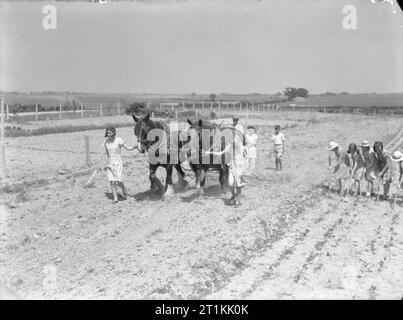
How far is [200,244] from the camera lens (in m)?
7.14

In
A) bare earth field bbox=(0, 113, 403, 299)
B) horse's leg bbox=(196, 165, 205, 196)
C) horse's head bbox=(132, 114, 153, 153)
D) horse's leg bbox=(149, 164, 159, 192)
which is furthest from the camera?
horse's leg bbox=(196, 165, 205, 196)

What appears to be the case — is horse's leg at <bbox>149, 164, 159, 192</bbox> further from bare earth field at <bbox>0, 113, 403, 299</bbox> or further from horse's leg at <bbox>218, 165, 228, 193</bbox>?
horse's leg at <bbox>218, 165, 228, 193</bbox>

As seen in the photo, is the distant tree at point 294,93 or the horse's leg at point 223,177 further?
the distant tree at point 294,93

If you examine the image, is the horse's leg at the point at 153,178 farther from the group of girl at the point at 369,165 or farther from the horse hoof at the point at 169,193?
the group of girl at the point at 369,165

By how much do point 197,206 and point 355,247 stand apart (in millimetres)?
3357

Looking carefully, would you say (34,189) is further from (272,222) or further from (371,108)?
(371,108)

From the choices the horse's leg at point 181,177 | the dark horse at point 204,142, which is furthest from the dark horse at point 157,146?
the horse's leg at point 181,177

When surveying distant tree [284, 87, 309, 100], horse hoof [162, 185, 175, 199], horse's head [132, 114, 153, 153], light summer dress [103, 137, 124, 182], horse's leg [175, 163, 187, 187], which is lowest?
horse hoof [162, 185, 175, 199]

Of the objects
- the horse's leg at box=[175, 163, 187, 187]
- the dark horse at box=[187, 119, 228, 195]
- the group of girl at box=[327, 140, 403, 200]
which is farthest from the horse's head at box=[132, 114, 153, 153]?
the group of girl at box=[327, 140, 403, 200]

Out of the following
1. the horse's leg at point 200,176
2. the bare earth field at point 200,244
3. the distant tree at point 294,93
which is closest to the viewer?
the bare earth field at point 200,244

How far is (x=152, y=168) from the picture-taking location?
32.8 feet

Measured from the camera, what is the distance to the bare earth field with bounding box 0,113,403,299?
5.64 meters

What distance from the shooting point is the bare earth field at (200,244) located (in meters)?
5.64

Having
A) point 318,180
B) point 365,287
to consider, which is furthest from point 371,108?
point 365,287
